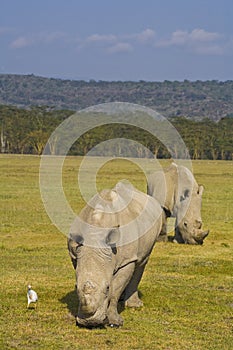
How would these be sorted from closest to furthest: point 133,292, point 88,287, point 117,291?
point 88,287
point 117,291
point 133,292

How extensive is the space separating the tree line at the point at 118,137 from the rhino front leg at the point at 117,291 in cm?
9198

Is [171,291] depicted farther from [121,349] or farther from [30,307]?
[121,349]

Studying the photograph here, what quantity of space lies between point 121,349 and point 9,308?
329cm

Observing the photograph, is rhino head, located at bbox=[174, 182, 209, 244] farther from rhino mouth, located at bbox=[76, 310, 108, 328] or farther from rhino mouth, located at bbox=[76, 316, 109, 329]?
rhino mouth, located at bbox=[76, 310, 108, 328]

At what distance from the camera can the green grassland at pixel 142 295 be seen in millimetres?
11367

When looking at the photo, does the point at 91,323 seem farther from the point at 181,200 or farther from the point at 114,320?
the point at 181,200

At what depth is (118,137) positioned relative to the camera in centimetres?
12219

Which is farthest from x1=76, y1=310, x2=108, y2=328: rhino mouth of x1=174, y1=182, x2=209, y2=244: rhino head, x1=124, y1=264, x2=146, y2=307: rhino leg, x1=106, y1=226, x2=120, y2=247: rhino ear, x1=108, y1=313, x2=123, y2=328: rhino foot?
x1=174, y1=182, x2=209, y2=244: rhino head

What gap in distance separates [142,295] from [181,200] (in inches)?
348

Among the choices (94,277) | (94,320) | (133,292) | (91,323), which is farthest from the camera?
(133,292)

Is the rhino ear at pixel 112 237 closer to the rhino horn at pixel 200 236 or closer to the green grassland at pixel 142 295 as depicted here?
the green grassland at pixel 142 295

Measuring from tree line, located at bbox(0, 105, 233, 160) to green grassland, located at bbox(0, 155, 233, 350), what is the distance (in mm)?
82061

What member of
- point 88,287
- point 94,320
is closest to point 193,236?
point 94,320

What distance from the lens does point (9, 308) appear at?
1337 cm
